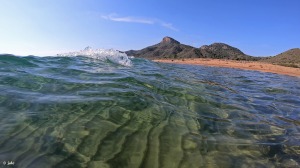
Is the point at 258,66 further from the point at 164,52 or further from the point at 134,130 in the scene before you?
the point at 164,52

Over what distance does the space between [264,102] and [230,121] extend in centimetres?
228

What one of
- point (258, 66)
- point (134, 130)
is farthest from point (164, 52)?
point (134, 130)

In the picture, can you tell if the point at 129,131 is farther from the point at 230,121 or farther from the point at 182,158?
the point at 230,121

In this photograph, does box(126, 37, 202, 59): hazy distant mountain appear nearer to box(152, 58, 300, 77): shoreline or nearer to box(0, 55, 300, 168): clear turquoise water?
box(152, 58, 300, 77): shoreline

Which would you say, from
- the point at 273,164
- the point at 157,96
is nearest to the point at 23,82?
the point at 157,96

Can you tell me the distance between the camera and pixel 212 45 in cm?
6631

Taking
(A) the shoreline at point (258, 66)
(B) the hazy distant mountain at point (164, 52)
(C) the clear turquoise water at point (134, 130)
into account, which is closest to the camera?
(C) the clear turquoise water at point (134, 130)

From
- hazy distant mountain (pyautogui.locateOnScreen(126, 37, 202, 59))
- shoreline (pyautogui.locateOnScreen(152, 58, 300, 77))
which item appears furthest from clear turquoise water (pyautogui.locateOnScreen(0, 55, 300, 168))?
hazy distant mountain (pyautogui.locateOnScreen(126, 37, 202, 59))

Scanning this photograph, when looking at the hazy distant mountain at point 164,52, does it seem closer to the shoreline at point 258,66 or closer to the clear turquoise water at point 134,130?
the shoreline at point 258,66

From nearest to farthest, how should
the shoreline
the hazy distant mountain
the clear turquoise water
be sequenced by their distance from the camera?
the clear turquoise water
the shoreline
the hazy distant mountain

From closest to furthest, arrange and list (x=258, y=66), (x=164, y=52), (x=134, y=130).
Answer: (x=134, y=130)
(x=258, y=66)
(x=164, y=52)

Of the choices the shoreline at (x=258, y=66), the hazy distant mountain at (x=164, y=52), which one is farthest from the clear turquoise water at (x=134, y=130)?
the hazy distant mountain at (x=164, y=52)

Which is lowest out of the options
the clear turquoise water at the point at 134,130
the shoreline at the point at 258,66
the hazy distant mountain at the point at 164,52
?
the hazy distant mountain at the point at 164,52

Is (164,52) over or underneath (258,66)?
underneath
